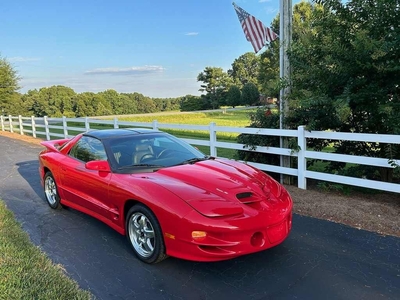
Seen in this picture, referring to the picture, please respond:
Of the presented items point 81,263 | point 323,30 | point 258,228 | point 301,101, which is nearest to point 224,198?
point 258,228

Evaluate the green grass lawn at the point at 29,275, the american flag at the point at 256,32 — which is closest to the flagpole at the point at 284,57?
the american flag at the point at 256,32

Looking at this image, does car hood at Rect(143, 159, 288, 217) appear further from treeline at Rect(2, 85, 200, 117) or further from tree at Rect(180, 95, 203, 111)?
tree at Rect(180, 95, 203, 111)

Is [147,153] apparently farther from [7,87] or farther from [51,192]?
[7,87]

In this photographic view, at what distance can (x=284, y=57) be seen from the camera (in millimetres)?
6898

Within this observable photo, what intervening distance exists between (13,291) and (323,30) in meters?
6.39

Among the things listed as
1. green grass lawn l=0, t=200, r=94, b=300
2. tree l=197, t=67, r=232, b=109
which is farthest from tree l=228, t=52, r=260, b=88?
green grass lawn l=0, t=200, r=94, b=300

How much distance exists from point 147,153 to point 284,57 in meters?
3.97

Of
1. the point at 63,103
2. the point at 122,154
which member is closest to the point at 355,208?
the point at 122,154

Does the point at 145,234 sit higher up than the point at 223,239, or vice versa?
the point at 223,239

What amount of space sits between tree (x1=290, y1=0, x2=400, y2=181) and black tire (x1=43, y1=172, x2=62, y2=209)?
14.6 feet

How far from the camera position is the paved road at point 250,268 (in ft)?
10.1

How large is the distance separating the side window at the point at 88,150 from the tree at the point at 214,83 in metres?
64.6

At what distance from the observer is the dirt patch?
4.64m

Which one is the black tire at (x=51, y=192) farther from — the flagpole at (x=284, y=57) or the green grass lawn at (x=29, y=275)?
the flagpole at (x=284, y=57)
